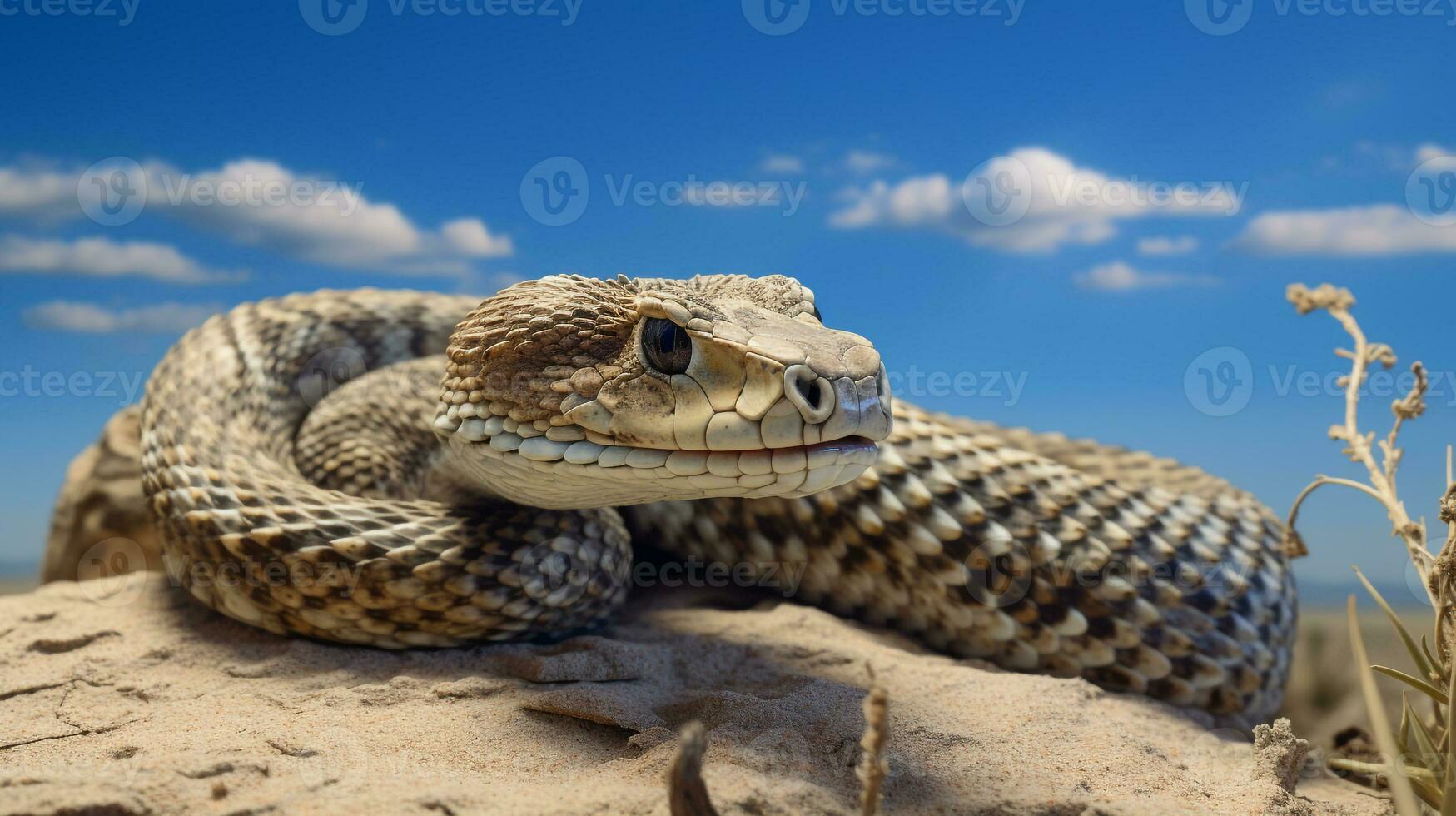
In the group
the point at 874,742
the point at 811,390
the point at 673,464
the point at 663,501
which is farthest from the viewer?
the point at 663,501

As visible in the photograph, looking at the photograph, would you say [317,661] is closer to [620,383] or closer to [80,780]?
[80,780]

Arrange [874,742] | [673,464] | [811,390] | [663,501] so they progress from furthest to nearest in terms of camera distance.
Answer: [663,501] < [673,464] < [811,390] < [874,742]

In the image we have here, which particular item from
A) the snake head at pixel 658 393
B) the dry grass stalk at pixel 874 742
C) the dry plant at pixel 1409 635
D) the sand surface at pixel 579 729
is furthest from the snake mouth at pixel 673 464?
the dry plant at pixel 1409 635

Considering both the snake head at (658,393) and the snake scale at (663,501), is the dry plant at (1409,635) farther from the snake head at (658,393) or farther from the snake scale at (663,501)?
the snake head at (658,393)

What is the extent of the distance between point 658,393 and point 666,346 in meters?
0.15

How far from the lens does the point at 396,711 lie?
118 inches

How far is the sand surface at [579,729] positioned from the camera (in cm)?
234

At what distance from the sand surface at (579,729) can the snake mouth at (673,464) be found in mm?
654

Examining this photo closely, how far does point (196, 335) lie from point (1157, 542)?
16.0 ft

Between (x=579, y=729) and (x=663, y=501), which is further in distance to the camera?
(x=663, y=501)

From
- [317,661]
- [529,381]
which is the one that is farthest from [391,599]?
[529,381]

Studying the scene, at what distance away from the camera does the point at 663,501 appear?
13.8ft

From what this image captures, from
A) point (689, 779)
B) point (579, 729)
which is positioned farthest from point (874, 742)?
point (579, 729)

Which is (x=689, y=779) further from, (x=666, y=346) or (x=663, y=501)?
(x=663, y=501)
